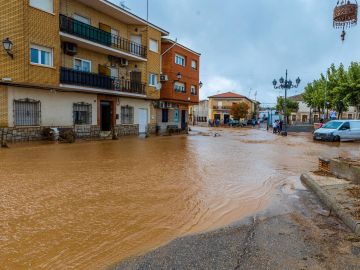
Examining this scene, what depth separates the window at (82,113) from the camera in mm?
20859

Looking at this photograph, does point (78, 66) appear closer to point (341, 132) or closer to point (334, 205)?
point (334, 205)

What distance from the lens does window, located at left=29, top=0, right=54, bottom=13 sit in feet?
54.9

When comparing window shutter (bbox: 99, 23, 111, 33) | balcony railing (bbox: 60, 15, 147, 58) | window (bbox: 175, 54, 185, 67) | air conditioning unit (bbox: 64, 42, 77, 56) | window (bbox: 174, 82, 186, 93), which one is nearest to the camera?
balcony railing (bbox: 60, 15, 147, 58)

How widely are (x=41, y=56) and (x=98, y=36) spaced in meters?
4.96

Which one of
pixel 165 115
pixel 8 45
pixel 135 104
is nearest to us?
pixel 8 45

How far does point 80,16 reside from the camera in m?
20.9

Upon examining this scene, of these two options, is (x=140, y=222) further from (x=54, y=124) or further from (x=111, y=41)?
(x=111, y=41)

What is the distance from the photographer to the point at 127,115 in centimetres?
2614

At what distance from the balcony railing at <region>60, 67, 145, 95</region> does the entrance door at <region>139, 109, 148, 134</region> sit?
222 cm

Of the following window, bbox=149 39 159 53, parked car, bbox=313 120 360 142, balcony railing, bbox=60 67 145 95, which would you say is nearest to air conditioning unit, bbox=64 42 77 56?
balcony railing, bbox=60 67 145 95

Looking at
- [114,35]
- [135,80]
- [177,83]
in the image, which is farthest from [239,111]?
[114,35]

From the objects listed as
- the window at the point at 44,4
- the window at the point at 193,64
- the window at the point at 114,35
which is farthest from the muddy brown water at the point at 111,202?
the window at the point at 193,64

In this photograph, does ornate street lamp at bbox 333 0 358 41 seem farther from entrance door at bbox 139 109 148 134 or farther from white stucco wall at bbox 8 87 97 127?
entrance door at bbox 139 109 148 134

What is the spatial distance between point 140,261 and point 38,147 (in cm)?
1280
